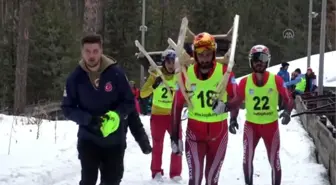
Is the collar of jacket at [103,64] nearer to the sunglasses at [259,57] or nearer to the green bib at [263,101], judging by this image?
the sunglasses at [259,57]

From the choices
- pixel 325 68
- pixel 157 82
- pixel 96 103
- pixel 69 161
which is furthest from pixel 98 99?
pixel 325 68

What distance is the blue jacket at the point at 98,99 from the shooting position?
5.55 meters

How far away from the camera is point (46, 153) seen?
9430 mm

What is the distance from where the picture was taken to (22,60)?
2352 cm

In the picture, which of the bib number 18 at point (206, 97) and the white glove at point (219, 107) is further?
the bib number 18 at point (206, 97)

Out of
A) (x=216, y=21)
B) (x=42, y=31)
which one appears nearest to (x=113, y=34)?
(x=216, y=21)

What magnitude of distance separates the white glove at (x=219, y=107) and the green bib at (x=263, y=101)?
6.03 feet

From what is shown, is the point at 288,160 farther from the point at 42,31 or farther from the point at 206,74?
the point at 42,31

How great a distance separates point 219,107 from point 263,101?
6.33 ft

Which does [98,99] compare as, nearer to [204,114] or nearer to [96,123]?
[96,123]

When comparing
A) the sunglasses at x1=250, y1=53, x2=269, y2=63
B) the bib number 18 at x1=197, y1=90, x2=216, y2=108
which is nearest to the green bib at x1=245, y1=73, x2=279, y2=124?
the sunglasses at x1=250, y1=53, x2=269, y2=63

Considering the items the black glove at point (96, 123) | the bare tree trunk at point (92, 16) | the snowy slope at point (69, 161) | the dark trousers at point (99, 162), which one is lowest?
the snowy slope at point (69, 161)

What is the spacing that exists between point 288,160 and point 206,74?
5.13m

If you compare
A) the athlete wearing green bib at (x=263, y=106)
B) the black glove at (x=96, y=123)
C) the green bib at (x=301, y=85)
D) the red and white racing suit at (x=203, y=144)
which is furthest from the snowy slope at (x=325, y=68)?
the black glove at (x=96, y=123)
